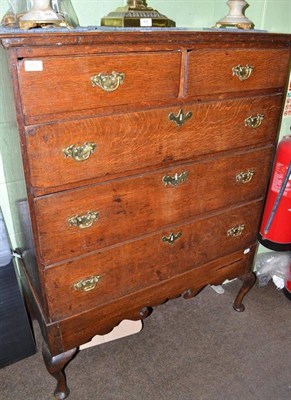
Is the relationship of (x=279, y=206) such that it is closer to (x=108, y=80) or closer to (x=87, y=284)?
(x=87, y=284)

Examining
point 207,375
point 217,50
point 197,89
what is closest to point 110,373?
point 207,375

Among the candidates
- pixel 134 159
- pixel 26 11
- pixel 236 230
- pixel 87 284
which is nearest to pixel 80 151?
pixel 134 159

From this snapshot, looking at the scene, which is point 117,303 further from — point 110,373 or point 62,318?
point 110,373

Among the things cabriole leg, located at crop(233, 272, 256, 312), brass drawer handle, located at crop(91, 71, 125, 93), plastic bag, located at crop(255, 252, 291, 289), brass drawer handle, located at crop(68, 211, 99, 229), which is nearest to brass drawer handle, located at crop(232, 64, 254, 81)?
brass drawer handle, located at crop(91, 71, 125, 93)

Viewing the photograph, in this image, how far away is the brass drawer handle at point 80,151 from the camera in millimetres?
1034

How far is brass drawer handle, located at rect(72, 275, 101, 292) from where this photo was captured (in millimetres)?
1249

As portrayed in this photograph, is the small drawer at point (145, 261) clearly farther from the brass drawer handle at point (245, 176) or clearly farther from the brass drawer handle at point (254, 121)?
the brass drawer handle at point (254, 121)

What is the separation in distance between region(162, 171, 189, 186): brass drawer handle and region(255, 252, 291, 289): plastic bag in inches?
44.4

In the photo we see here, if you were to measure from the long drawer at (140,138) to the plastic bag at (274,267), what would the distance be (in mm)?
969

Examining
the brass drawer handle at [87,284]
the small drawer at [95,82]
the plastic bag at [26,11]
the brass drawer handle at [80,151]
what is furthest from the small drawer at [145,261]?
the plastic bag at [26,11]

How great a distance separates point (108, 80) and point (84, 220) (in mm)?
438

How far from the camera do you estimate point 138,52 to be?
1035mm

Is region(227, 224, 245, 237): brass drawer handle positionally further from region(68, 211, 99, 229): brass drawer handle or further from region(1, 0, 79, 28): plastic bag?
region(1, 0, 79, 28): plastic bag

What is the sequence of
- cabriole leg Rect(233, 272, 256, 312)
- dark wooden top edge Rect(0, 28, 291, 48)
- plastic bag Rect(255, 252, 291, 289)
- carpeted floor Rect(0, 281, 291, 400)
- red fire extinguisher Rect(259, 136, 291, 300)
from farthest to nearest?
plastic bag Rect(255, 252, 291, 289)
cabriole leg Rect(233, 272, 256, 312)
red fire extinguisher Rect(259, 136, 291, 300)
carpeted floor Rect(0, 281, 291, 400)
dark wooden top edge Rect(0, 28, 291, 48)
